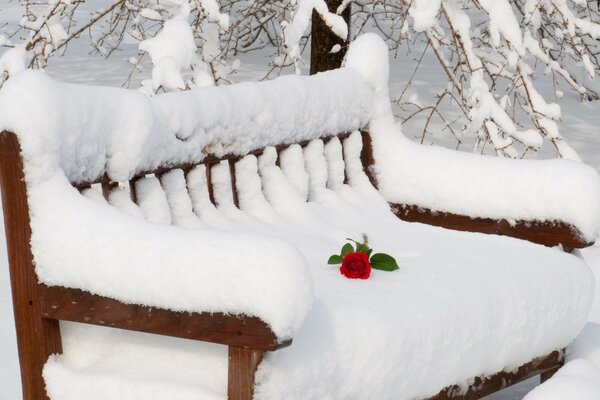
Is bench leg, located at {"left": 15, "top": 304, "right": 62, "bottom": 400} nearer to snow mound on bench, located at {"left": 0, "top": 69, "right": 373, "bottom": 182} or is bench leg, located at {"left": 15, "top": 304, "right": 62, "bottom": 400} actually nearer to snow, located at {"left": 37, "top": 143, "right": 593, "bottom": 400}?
snow, located at {"left": 37, "top": 143, "right": 593, "bottom": 400}

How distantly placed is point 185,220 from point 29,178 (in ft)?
2.23

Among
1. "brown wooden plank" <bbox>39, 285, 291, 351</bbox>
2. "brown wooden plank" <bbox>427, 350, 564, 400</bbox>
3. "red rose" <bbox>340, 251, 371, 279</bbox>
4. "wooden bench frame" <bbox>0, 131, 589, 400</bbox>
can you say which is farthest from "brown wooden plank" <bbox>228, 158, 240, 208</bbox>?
"brown wooden plank" <bbox>39, 285, 291, 351</bbox>

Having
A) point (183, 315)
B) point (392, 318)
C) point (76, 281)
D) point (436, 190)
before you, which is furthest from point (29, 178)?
point (436, 190)

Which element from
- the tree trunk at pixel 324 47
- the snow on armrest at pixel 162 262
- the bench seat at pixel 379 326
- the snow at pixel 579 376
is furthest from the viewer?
the tree trunk at pixel 324 47

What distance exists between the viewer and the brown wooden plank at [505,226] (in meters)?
3.74

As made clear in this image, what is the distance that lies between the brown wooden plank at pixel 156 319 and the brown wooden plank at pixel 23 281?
41 millimetres

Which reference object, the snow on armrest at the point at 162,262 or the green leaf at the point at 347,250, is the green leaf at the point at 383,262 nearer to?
the green leaf at the point at 347,250

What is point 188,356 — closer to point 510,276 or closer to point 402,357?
point 402,357

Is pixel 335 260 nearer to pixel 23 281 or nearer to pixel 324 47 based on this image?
pixel 23 281

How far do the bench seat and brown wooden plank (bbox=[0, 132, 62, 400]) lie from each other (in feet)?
0.14

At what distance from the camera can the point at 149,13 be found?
5.19 meters

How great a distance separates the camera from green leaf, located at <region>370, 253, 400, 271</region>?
3225mm

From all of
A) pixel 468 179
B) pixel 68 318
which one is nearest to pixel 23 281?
pixel 68 318

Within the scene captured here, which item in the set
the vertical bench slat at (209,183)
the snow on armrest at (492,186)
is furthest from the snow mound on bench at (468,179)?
the vertical bench slat at (209,183)
